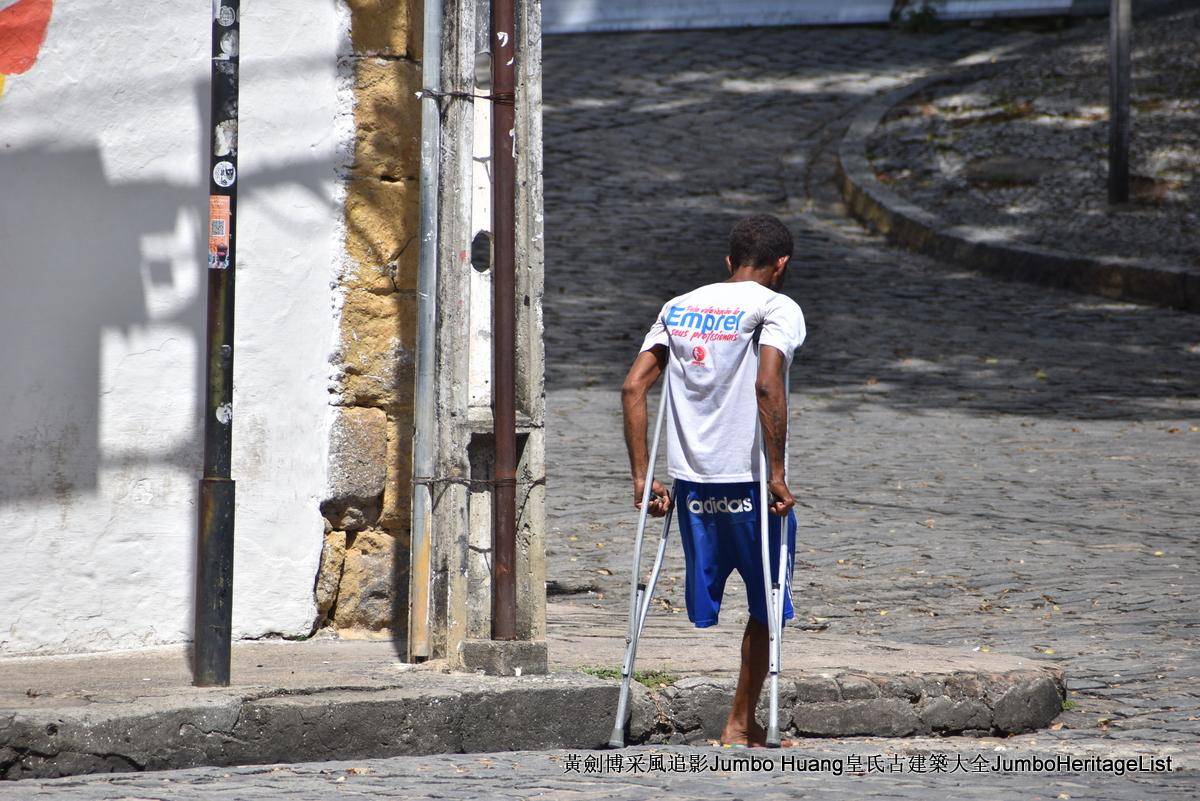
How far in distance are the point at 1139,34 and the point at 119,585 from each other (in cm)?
1666

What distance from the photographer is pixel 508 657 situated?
5180 millimetres

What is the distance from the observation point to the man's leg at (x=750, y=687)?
16.5 ft

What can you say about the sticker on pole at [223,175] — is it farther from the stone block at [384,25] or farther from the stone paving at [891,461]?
the stone paving at [891,461]

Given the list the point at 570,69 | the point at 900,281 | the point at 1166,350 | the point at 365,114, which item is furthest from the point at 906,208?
the point at 365,114

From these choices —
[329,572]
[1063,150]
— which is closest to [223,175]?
[329,572]

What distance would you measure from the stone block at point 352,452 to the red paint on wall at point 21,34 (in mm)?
1587

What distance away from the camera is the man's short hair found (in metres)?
5.02

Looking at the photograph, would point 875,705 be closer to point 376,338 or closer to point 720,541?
point 720,541

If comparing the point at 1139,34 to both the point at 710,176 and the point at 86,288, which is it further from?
the point at 86,288

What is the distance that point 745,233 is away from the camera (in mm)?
5031

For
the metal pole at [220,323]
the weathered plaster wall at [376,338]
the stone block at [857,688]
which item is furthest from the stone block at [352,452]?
the stone block at [857,688]

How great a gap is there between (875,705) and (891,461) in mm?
4139

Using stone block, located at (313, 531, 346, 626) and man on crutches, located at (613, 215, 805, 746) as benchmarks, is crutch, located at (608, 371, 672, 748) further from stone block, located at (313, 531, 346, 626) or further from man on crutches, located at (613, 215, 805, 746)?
stone block, located at (313, 531, 346, 626)

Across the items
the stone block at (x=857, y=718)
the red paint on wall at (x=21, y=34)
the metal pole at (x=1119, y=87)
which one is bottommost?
the stone block at (x=857, y=718)
